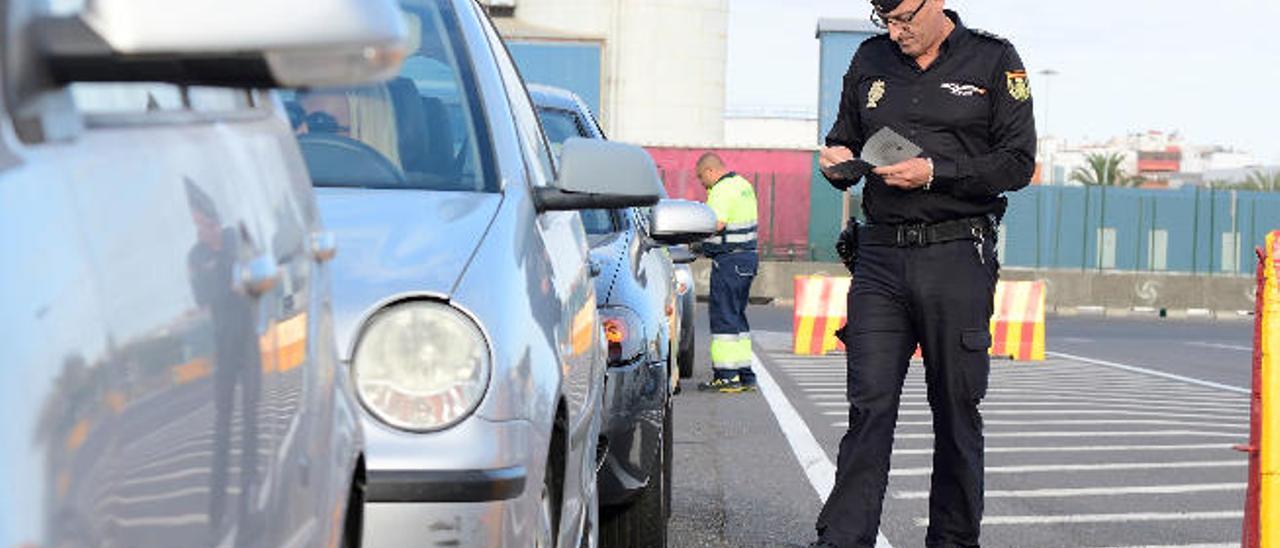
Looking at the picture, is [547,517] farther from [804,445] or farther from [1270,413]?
[804,445]

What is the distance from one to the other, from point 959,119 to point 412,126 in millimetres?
2354

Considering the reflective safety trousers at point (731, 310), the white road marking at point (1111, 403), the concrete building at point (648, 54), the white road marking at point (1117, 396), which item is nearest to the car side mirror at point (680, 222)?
the white road marking at point (1111, 403)

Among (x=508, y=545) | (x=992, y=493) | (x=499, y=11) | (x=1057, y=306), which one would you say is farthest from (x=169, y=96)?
(x=499, y=11)

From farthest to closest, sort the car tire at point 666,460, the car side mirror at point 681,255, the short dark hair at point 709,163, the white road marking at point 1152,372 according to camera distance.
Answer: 1. the white road marking at point 1152,372
2. the short dark hair at point 709,163
3. the car side mirror at point 681,255
4. the car tire at point 666,460

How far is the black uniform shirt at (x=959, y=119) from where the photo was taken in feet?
23.0

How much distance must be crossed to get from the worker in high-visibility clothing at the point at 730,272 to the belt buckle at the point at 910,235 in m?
9.39

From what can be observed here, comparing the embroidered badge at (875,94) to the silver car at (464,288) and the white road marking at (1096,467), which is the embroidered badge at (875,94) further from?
the white road marking at (1096,467)

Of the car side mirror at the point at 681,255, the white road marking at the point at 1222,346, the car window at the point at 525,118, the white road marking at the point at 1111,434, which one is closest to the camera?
the car window at the point at 525,118

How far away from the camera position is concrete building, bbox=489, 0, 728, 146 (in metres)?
54.3

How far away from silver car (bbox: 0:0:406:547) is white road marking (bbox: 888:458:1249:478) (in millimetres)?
8566

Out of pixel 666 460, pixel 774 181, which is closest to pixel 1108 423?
pixel 666 460

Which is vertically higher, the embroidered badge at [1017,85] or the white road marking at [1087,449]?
the embroidered badge at [1017,85]

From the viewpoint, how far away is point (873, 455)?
7.12 m

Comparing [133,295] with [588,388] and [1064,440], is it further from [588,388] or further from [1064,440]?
[1064,440]
